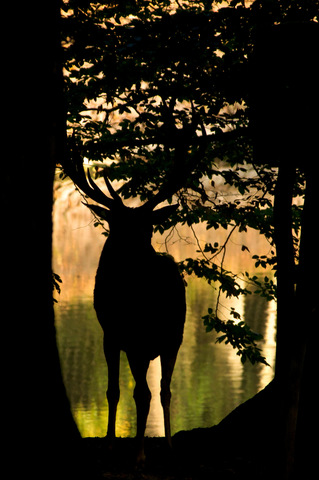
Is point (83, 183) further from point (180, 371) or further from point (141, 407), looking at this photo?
point (180, 371)

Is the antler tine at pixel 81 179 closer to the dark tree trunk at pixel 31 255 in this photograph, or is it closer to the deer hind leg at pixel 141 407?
the deer hind leg at pixel 141 407

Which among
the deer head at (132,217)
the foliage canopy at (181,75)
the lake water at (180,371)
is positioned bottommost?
the lake water at (180,371)

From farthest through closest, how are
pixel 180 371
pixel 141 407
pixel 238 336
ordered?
pixel 180 371 < pixel 238 336 < pixel 141 407

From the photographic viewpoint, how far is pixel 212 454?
6.46m

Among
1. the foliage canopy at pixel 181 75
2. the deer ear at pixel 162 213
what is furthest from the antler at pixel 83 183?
the foliage canopy at pixel 181 75

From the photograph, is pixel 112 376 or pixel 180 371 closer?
pixel 112 376

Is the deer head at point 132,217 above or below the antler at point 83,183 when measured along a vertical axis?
below

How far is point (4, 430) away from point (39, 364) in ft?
1.32

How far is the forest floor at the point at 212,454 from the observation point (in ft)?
19.4

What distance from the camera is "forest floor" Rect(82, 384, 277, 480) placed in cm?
A: 592

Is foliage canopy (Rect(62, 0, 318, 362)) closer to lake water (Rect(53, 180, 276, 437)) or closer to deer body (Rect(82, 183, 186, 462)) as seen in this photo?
deer body (Rect(82, 183, 186, 462))

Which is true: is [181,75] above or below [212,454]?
above

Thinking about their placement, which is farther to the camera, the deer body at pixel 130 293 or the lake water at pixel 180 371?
the lake water at pixel 180 371

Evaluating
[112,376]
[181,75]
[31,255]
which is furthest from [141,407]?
[181,75]
